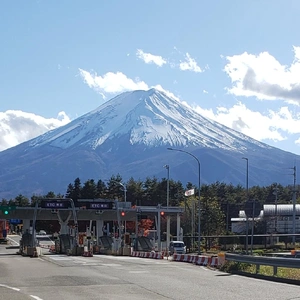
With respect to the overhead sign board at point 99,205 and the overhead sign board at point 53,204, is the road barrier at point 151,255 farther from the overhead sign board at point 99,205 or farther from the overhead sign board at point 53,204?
the overhead sign board at point 99,205

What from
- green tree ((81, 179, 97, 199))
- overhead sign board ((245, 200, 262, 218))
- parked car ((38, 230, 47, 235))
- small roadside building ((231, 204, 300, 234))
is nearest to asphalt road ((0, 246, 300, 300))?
overhead sign board ((245, 200, 262, 218))

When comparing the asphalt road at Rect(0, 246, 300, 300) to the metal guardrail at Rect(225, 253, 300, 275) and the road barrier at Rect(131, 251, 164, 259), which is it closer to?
the metal guardrail at Rect(225, 253, 300, 275)

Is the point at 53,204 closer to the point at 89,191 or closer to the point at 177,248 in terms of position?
the point at 177,248

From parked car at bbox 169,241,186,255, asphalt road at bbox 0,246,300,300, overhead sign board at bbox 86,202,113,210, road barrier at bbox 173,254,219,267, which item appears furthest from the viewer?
overhead sign board at bbox 86,202,113,210

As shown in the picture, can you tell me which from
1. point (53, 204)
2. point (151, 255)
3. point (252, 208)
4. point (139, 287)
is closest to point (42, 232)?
point (53, 204)

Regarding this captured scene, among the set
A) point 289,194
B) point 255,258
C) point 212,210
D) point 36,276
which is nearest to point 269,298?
point 255,258

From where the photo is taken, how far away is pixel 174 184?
139 m

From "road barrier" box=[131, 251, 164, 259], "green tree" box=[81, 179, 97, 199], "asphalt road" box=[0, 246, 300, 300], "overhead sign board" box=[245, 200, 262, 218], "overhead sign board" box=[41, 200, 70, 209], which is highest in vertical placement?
"green tree" box=[81, 179, 97, 199]

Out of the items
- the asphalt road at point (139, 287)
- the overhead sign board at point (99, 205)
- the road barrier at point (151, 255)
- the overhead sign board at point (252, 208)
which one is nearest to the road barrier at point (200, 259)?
the overhead sign board at point (252, 208)

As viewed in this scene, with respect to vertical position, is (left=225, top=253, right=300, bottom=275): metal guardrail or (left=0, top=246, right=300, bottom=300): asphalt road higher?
(left=225, top=253, right=300, bottom=275): metal guardrail

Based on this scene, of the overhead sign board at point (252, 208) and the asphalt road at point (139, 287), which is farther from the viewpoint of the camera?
the overhead sign board at point (252, 208)

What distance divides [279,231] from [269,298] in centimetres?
8449

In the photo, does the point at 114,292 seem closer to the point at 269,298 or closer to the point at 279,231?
the point at 269,298

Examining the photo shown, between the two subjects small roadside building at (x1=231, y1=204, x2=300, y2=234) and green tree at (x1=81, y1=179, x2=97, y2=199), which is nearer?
small roadside building at (x1=231, y1=204, x2=300, y2=234)
